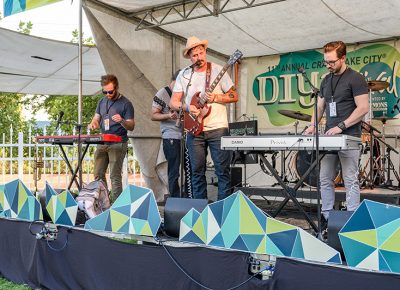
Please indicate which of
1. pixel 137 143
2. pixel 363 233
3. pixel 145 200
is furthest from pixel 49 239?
pixel 137 143

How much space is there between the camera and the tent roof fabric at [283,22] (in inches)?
228

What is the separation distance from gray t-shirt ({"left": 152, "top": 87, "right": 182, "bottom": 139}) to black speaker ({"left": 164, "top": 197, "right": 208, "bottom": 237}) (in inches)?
88.8

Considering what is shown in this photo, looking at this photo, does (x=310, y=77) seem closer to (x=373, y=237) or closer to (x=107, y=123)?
(x=107, y=123)

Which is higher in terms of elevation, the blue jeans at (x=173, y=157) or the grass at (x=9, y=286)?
the blue jeans at (x=173, y=157)

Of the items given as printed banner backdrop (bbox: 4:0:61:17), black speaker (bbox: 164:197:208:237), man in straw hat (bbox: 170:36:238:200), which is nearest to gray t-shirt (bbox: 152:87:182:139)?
man in straw hat (bbox: 170:36:238:200)

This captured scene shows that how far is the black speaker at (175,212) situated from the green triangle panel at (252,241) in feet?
1.71

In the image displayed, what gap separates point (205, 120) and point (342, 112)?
43.0 inches

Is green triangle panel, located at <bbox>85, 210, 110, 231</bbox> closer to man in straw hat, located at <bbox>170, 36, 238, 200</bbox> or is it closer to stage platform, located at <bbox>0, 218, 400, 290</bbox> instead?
stage platform, located at <bbox>0, 218, 400, 290</bbox>

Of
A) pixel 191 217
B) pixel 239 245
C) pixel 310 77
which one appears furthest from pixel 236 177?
pixel 239 245

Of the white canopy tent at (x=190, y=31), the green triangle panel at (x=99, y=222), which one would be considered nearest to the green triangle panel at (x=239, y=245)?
the green triangle panel at (x=99, y=222)

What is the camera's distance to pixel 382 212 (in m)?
2.04

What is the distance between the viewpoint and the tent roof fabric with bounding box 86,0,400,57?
5.79 metres

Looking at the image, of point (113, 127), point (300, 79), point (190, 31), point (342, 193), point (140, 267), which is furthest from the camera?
point (300, 79)

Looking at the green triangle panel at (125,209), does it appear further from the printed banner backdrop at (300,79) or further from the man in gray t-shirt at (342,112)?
the printed banner backdrop at (300,79)
